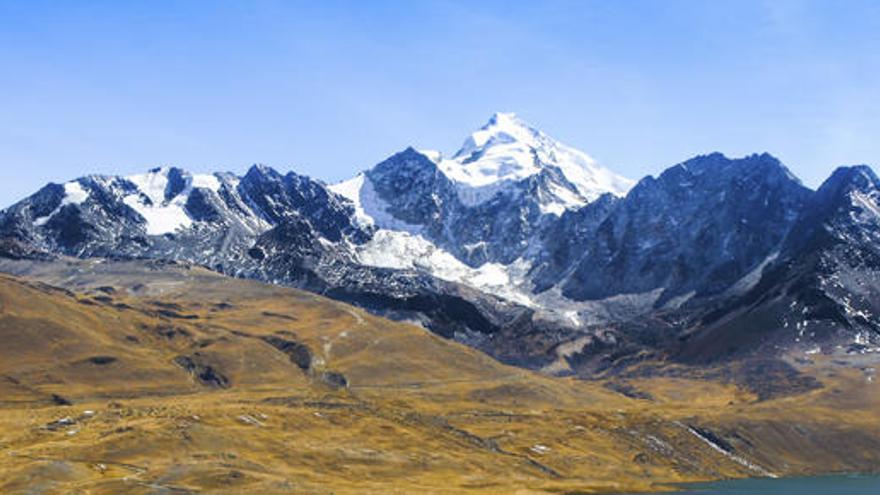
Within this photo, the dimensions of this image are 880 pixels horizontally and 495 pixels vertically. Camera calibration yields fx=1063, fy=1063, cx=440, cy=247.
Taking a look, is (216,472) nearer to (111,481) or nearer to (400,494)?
(111,481)

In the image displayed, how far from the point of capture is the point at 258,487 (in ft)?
622

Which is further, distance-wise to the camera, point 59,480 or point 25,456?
point 25,456

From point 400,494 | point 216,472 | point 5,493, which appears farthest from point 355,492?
point 5,493

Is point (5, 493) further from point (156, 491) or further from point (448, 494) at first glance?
point (448, 494)

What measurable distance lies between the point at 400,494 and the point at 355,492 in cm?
819

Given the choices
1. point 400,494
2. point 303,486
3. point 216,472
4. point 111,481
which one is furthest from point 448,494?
point 111,481

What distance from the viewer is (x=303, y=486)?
193875 mm

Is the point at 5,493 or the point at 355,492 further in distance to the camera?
the point at 355,492

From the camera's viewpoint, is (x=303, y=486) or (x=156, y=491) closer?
(x=156, y=491)

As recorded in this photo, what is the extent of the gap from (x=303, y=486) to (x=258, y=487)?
28.5ft

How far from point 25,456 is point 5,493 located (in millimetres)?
25720

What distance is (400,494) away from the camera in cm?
19375

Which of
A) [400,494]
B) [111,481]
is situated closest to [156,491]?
[111,481]

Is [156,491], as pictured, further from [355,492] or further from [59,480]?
[355,492]
